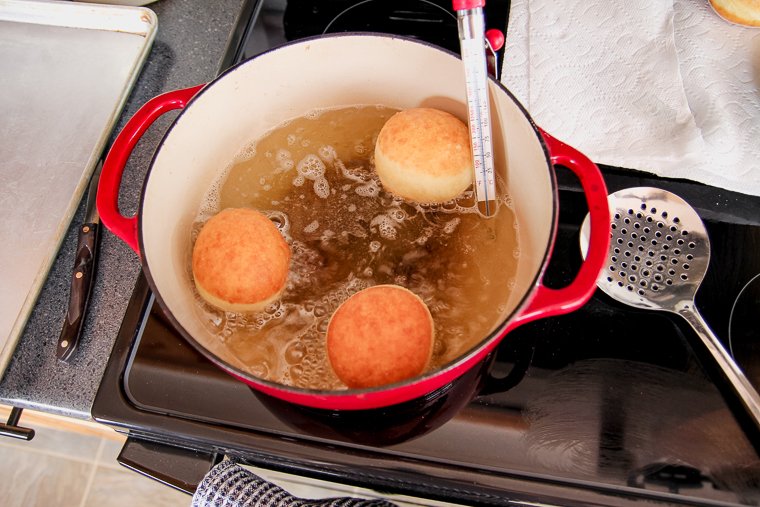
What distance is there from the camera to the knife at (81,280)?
31.4 inches

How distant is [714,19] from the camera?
98 cm

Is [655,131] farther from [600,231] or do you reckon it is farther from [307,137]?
[307,137]

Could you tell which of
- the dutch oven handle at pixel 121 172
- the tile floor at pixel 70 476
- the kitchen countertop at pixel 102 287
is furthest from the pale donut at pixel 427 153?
the tile floor at pixel 70 476

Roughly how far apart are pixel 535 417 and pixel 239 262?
0.42 m

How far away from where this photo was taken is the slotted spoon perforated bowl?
2.51 ft

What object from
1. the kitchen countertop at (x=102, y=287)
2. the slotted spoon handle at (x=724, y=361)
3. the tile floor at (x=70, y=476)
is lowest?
the tile floor at (x=70, y=476)

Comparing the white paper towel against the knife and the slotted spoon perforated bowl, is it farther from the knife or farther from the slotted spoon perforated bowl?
the knife

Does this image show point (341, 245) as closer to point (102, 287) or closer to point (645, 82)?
point (102, 287)

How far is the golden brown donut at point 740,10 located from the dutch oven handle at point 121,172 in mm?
888

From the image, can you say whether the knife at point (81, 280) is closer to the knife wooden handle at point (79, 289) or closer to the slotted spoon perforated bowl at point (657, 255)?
the knife wooden handle at point (79, 289)

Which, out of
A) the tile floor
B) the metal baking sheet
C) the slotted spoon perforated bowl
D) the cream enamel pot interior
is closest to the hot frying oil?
→ the cream enamel pot interior

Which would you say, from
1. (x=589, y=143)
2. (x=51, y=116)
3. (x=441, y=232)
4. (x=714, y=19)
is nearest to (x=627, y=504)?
(x=441, y=232)

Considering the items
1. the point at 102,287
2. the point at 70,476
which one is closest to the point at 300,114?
the point at 102,287

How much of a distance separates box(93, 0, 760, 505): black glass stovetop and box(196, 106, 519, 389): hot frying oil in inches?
2.2
